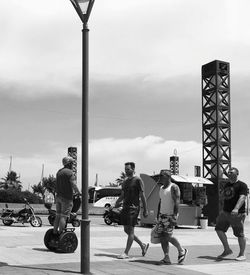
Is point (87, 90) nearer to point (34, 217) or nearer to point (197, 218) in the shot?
point (34, 217)

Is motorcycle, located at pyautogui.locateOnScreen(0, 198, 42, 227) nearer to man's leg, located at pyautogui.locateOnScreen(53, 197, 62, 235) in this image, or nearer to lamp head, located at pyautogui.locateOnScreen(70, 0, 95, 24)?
man's leg, located at pyautogui.locateOnScreen(53, 197, 62, 235)

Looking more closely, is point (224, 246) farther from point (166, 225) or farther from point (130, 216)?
point (130, 216)

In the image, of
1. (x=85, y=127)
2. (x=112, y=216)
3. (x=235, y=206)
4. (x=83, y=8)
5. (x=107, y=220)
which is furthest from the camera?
(x=107, y=220)

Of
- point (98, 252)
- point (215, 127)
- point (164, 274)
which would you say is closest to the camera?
point (164, 274)

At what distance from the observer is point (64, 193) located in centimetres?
954

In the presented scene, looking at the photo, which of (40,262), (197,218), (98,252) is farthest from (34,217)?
(40,262)

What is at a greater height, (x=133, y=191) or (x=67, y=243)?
(x=133, y=191)

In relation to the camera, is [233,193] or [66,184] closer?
[233,193]

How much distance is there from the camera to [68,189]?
Result: 9.52 metres

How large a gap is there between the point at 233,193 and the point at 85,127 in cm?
325

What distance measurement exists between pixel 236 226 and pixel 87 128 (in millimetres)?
3622

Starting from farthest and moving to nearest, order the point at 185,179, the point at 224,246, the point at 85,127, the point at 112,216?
1. the point at 112,216
2. the point at 185,179
3. the point at 224,246
4. the point at 85,127

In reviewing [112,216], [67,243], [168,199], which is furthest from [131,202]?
[112,216]

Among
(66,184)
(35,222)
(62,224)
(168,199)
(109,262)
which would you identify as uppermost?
(66,184)
